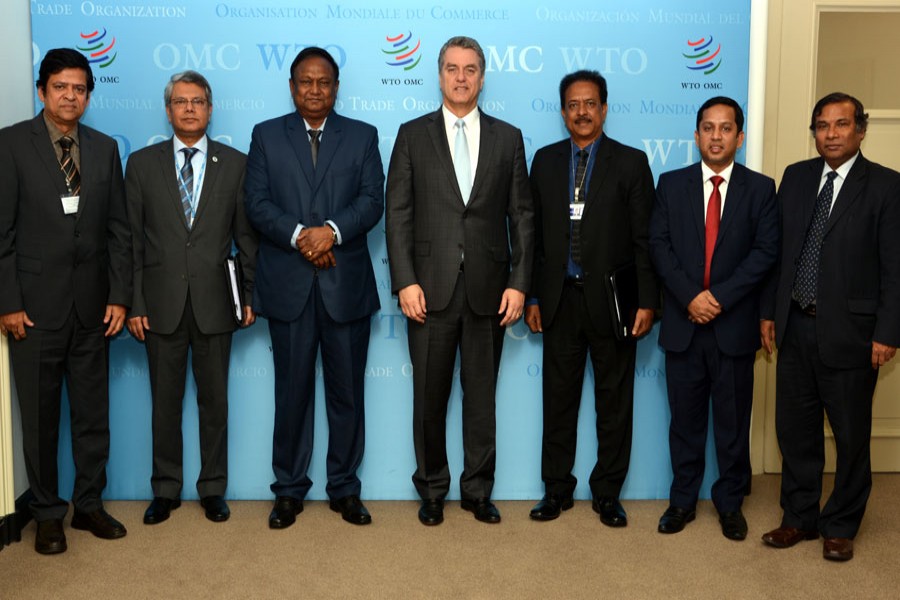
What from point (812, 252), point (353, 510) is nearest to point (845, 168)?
point (812, 252)

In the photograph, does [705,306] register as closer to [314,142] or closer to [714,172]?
[714,172]

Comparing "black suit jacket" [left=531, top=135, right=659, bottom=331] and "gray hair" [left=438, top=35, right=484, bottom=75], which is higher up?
"gray hair" [left=438, top=35, right=484, bottom=75]

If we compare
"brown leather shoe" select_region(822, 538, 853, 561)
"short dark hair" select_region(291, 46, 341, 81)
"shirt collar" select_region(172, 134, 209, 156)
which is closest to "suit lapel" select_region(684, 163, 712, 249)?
→ "brown leather shoe" select_region(822, 538, 853, 561)

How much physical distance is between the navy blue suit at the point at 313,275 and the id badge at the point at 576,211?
32.7 inches

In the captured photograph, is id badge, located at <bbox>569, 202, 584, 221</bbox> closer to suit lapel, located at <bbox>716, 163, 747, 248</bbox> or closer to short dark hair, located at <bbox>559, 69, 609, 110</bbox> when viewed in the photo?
short dark hair, located at <bbox>559, 69, 609, 110</bbox>

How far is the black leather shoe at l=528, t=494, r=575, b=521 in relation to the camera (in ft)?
13.2

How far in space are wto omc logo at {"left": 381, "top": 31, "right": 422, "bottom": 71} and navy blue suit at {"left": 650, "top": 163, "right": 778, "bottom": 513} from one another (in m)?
1.27

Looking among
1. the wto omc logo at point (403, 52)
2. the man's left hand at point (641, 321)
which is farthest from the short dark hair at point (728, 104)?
the wto omc logo at point (403, 52)

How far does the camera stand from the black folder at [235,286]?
3.89 m

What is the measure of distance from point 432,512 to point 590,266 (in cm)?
130

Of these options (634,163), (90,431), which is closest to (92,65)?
(90,431)

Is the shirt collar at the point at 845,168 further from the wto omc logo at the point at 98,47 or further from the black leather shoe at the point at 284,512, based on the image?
the wto omc logo at the point at 98,47

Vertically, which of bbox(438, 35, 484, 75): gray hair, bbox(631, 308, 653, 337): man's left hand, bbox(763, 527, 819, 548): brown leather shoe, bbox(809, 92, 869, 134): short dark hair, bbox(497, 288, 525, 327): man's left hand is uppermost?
bbox(438, 35, 484, 75): gray hair

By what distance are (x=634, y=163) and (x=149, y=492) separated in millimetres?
2736
